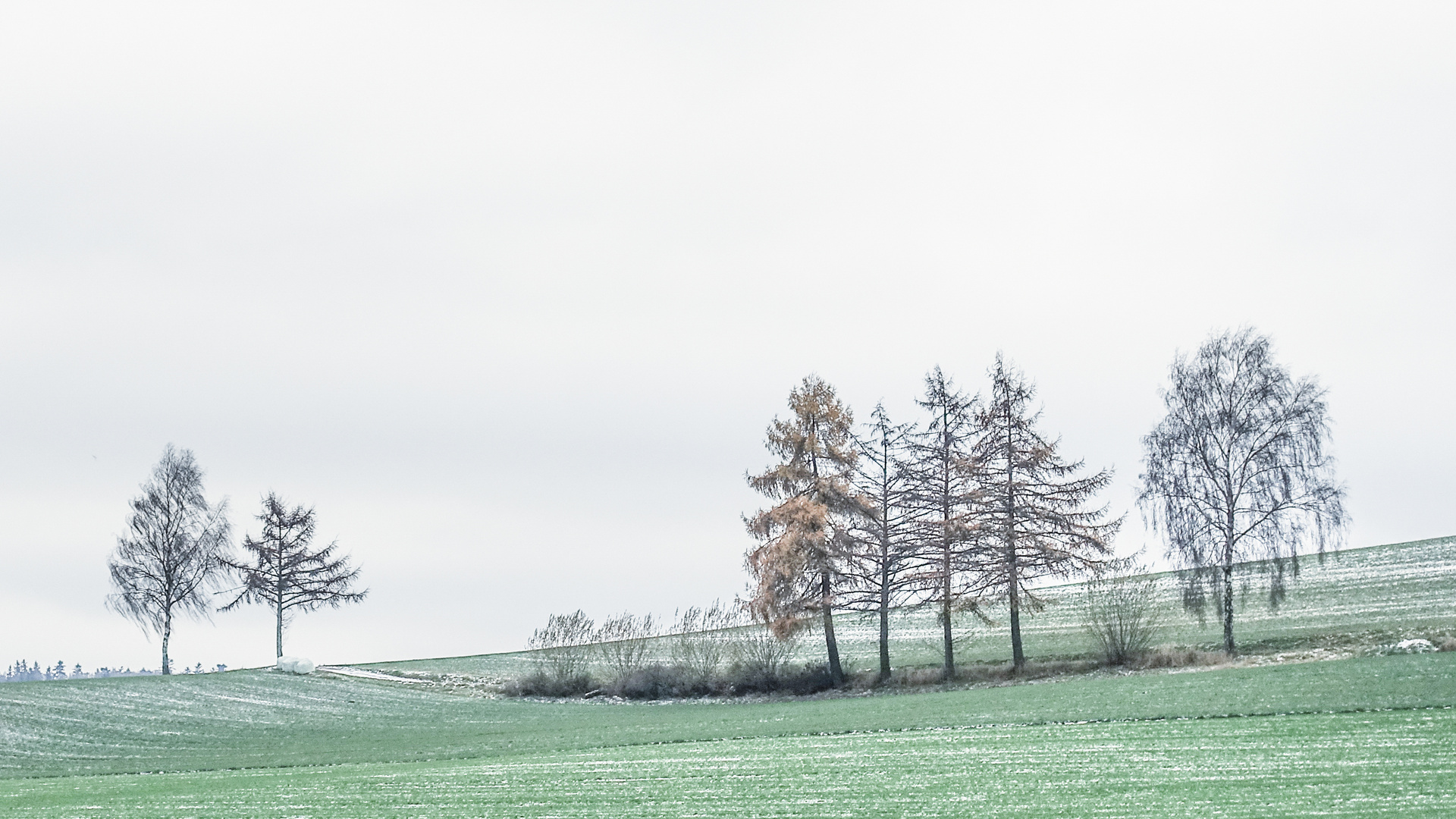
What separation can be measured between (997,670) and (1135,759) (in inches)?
1061

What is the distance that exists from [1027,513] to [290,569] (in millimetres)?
37385

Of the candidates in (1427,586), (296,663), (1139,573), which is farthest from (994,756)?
(296,663)

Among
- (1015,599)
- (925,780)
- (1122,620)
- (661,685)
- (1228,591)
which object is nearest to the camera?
(925,780)

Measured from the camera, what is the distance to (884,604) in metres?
42.8

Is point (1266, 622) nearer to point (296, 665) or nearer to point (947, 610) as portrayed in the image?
point (947, 610)

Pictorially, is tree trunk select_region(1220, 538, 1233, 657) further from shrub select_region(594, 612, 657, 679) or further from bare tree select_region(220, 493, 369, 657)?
bare tree select_region(220, 493, 369, 657)

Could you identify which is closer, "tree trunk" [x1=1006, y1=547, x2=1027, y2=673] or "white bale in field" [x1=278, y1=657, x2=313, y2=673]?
"tree trunk" [x1=1006, y1=547, x2=1027, y2=673]

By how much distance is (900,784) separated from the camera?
1452 centimetres

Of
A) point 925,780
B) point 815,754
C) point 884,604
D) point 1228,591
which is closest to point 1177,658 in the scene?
point 1228,591

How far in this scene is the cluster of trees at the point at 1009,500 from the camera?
38875 millimetres

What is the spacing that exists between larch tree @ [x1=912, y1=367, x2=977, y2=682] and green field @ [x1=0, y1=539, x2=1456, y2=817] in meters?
4.42

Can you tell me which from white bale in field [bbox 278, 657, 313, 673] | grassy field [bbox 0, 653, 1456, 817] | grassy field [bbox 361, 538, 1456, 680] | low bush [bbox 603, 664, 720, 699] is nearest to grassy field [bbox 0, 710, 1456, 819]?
grassy field [bbox 0, 653, 1456, 817]

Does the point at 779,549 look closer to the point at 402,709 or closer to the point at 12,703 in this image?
the point at 402,709

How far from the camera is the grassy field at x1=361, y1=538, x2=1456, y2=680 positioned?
4053 cm
